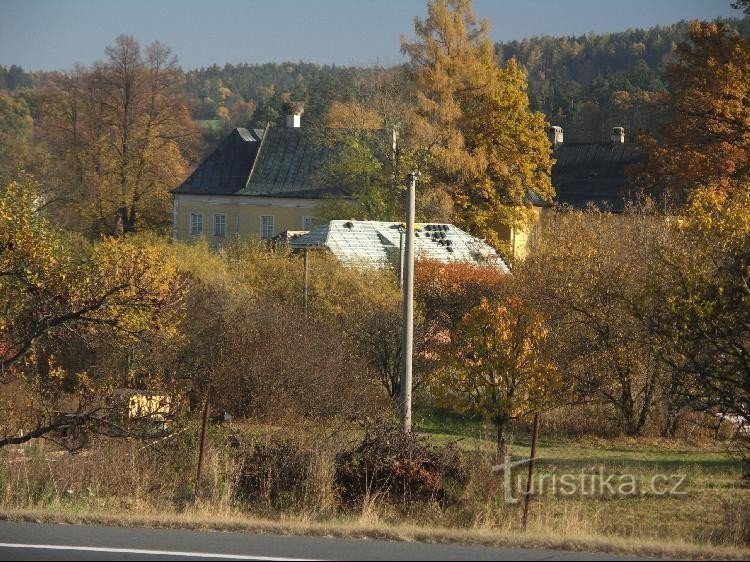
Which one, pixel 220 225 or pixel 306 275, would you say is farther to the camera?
pixel 220 225

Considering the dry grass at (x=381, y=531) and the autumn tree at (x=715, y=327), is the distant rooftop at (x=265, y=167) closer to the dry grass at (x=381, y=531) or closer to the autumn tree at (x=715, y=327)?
the autumn tree at (x=715, y=327)

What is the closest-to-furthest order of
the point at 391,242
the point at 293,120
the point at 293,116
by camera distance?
the point at 391,242, the point at 293,120, the point at 293,116

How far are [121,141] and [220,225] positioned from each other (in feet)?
23.4

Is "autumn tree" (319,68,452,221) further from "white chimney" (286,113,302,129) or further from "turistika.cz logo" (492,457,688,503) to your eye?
"turistika.cz logo" (492,457,688,503)

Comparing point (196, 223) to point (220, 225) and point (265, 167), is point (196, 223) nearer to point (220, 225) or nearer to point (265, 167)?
point (220, 225)

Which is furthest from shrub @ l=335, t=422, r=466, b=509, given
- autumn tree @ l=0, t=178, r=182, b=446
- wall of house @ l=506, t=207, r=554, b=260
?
wall of house @ l=506, t=207, r=554, b=260

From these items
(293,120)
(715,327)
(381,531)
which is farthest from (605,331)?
(293,120)

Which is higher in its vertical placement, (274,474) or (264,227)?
(264,227)

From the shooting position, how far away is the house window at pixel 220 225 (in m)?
61.6

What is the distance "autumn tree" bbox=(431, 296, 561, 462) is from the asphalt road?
978 cm

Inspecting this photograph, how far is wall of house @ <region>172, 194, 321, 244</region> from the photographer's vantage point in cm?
6019

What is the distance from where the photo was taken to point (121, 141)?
57844 millimetres

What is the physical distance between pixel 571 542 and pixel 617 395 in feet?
52.4

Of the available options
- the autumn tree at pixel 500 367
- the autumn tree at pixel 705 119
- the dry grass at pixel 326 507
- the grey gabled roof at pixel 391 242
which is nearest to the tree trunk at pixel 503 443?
the autumn tree at pixel 500 367
